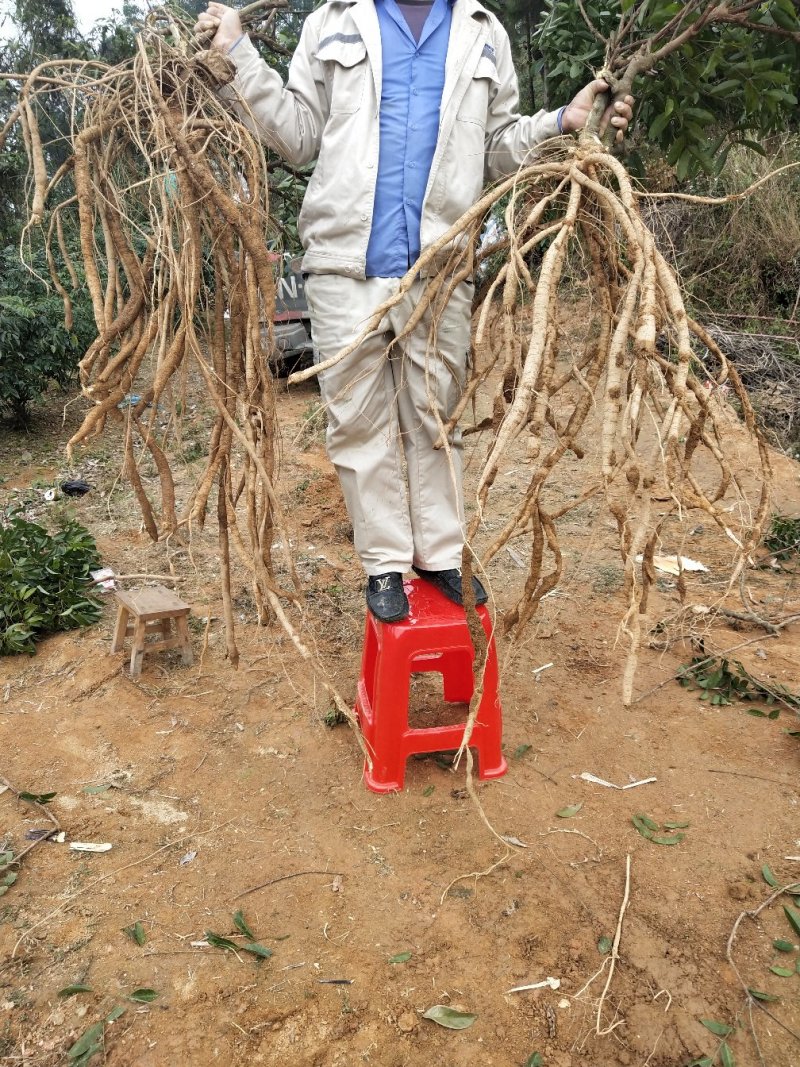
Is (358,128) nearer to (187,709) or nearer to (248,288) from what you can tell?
(248,288)

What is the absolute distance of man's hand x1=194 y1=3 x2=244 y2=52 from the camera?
1.88 meters

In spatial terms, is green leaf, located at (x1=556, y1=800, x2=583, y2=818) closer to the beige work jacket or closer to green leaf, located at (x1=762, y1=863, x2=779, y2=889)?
green leaf, located at (x1=762, y1=863, x2=779, y2=889)

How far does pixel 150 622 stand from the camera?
2.80m

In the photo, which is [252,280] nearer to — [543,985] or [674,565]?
[543,985]

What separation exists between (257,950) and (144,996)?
227 mm

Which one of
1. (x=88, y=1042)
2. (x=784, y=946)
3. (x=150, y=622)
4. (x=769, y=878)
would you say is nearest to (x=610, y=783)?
(x=769, y=878)

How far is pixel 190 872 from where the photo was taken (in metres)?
1.86

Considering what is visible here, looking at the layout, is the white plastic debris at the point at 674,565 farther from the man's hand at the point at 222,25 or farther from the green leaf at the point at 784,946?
the man's hand at the point at 222,25

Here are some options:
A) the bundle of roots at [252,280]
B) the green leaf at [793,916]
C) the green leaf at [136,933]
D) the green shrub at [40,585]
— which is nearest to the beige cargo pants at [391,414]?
the bundle of roots at [252,280]

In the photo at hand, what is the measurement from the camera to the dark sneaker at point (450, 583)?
2.18 metres


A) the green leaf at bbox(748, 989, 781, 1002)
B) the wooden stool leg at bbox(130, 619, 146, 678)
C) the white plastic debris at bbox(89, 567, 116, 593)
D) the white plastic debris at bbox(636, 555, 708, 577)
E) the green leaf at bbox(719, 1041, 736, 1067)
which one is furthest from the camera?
the white plastic debris at bbox(636, 555, 708, 577)

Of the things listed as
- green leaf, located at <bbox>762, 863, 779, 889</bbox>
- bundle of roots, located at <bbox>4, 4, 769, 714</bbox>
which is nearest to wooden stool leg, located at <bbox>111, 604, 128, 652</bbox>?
bundle of roots, located at <bbox>4, 4, 769, 714</bbox>

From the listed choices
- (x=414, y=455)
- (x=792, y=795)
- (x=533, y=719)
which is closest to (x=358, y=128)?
(x=414, y=455)

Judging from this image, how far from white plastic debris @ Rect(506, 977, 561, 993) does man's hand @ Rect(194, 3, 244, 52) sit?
219 cm
